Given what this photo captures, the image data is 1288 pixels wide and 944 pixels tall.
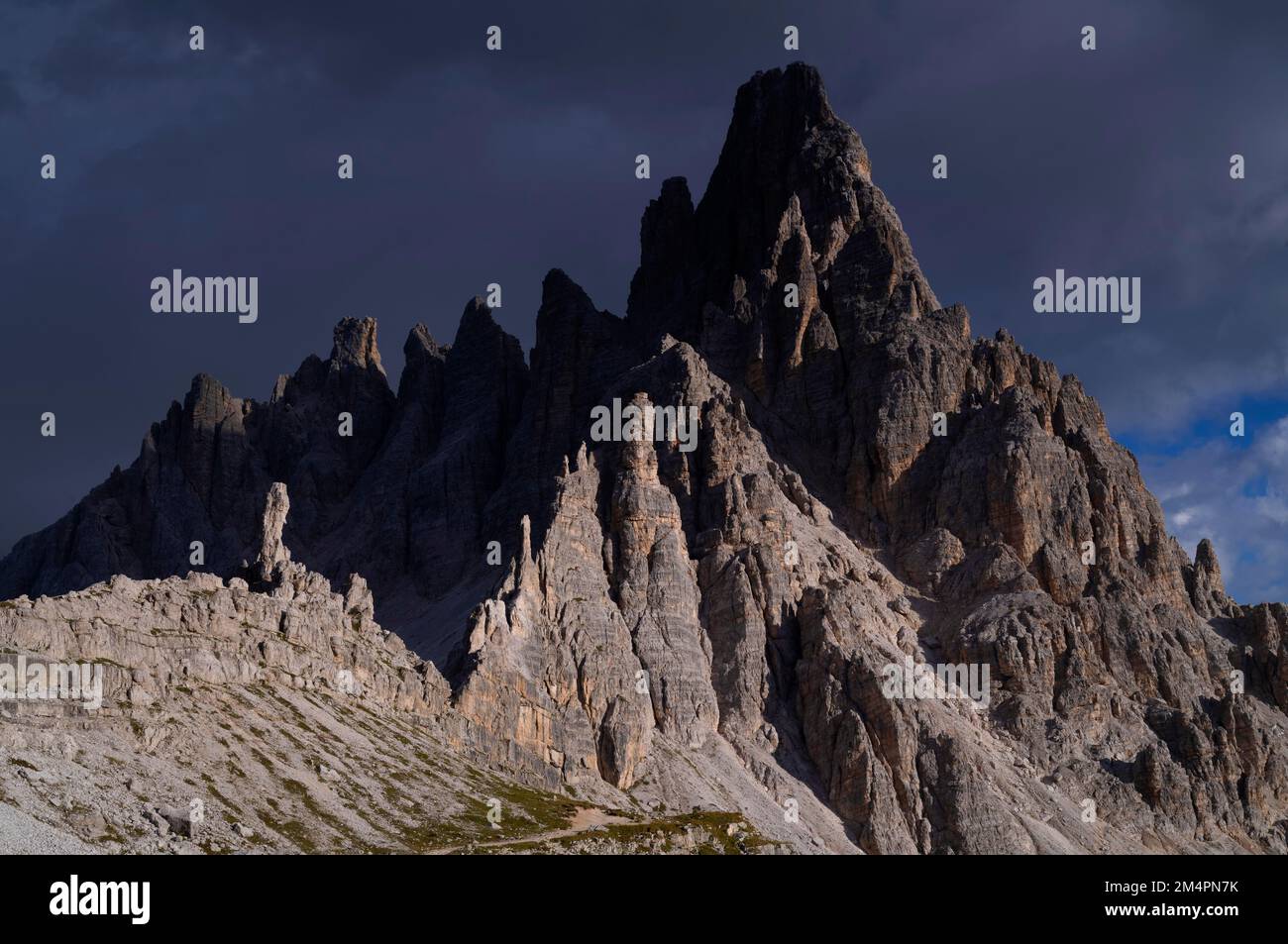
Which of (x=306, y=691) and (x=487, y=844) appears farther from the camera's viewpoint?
(x=306, y=691)

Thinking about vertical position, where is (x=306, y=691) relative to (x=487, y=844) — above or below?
above
